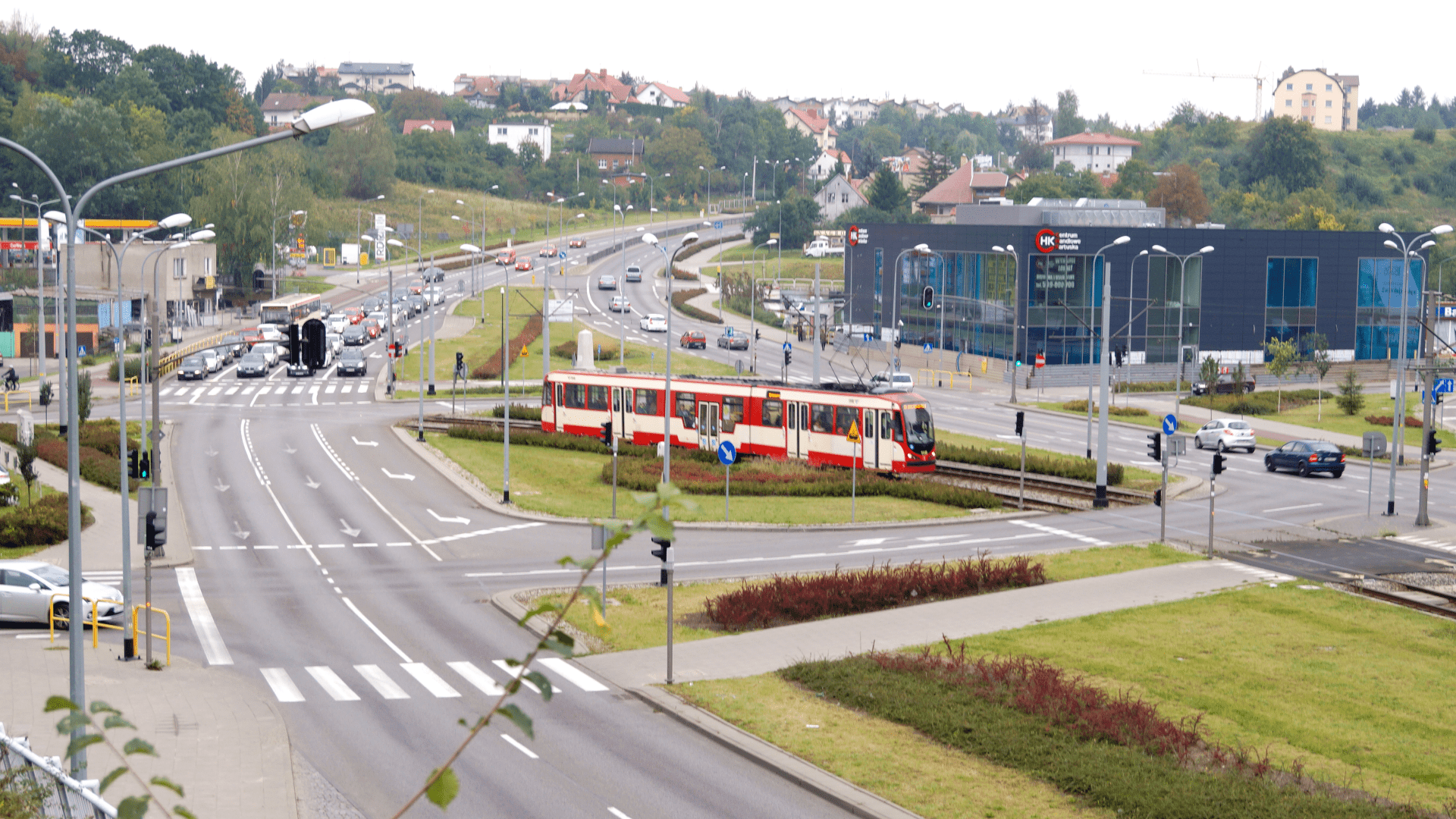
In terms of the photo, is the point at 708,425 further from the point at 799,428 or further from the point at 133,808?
the point at 133,808

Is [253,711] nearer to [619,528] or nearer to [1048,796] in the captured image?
[1048,796]

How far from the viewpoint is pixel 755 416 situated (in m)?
48.5

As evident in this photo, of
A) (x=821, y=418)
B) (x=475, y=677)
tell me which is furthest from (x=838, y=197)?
(x=475, y=677)

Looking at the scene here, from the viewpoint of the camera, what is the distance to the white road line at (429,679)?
2244 cm

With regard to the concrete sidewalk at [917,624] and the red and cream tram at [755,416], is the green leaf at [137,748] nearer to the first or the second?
the concrete sidewalk at [917,624]

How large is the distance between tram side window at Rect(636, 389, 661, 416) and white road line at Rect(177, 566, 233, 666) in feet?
70.2

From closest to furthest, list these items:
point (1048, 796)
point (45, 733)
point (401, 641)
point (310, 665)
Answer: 1. point (1048, 796)
2. point (45, 733)
3. point (310, 665)
4. point (401, 641)

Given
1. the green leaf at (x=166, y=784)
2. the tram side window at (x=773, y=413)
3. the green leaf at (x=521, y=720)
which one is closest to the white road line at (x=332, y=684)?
the green leaf at (x=166, y=784)

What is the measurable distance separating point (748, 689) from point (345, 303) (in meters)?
101

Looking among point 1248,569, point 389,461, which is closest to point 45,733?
point 1248,569

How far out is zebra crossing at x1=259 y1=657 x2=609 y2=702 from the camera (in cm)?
2239

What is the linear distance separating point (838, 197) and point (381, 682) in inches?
6709

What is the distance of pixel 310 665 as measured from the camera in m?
24.5

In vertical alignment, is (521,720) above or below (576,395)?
above
